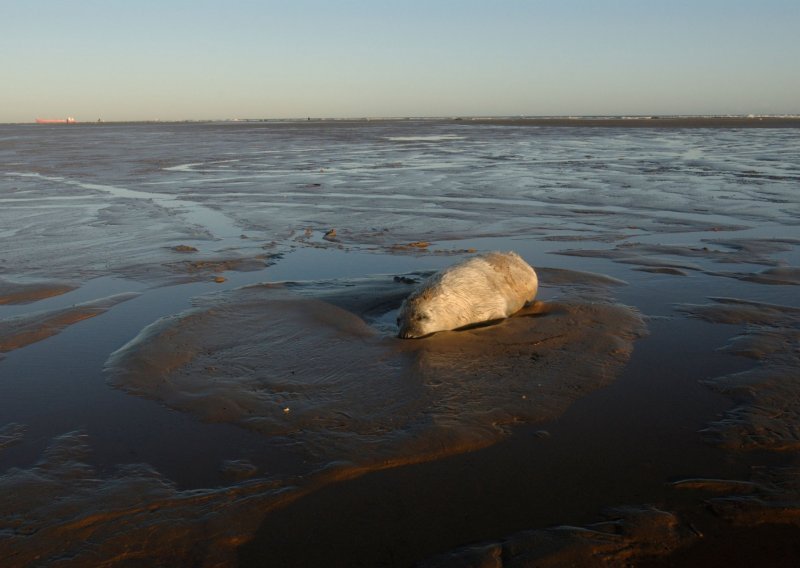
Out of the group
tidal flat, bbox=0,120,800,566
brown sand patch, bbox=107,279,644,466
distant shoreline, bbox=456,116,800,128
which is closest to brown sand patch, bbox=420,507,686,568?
tidal flat, bbox=0,120,800,566

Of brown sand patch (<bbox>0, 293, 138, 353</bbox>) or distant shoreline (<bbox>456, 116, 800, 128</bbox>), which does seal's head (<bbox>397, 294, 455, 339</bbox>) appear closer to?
brown sand patch (<bbox>0, 293, 138, 353</bbox>)

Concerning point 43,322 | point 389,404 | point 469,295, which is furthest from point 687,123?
point 389,404

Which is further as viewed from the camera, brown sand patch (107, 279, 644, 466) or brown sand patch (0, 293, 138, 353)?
brown sand patch (0, 293, 138, 353)

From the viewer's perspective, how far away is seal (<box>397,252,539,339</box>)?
6492mm

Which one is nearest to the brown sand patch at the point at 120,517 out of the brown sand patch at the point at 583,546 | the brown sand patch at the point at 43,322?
the brown sand patch at the point at 583,546

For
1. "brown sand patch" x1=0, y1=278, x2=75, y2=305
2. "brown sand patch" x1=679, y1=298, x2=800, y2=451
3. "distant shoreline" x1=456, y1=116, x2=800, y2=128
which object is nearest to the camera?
"brown sand patch" x1=679, y1=298, x2=800, y2=451

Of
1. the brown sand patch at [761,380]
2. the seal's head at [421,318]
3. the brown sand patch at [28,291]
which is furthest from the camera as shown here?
the brown sand patch at [28,291]

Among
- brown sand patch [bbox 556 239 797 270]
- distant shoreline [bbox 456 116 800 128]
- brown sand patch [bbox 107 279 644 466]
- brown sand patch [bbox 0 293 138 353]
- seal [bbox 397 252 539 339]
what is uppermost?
distant shoreline [bbox 456 116 800 128]

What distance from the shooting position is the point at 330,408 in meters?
4.87

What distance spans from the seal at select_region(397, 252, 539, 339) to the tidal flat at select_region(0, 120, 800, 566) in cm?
20

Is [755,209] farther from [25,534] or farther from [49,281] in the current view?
[25,534]

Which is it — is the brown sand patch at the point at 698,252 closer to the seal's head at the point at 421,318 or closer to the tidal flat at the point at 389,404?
the tidal flat at the point at 389,404

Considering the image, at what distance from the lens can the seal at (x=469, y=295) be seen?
6492mm

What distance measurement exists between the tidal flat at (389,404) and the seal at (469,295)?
20 centimetres
